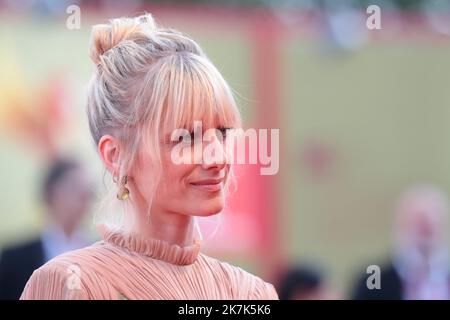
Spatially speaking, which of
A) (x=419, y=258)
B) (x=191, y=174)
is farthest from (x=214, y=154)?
(x=419, y=258)

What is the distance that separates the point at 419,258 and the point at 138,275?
470 cm

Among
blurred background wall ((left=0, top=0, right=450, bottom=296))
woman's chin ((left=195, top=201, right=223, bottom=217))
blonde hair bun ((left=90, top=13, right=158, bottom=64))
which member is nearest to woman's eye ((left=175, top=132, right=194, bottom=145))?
woman's chin ((left=195, top=201, right=223, bottom=217))

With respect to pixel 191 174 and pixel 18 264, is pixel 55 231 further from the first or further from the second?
pixel 191 174

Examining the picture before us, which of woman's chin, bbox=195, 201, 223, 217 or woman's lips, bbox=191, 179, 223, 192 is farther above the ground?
woman's lips, bbox=191, 179, 223, 192

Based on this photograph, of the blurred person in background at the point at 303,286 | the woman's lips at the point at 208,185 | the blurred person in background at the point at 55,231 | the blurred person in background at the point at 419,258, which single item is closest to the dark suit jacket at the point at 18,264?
the blurred person in background at the point at 55,231

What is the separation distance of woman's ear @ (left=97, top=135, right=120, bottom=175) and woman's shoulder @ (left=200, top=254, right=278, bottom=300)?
0.87 ft

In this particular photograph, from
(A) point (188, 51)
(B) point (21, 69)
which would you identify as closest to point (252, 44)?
(B) point (21, 69)

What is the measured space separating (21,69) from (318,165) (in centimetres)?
282

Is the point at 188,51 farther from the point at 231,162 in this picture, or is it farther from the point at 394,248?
the point at 394,248

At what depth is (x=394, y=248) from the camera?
731 cm

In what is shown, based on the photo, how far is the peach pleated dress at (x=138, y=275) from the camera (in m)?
2.05

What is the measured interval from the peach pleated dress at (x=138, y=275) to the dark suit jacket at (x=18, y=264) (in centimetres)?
294

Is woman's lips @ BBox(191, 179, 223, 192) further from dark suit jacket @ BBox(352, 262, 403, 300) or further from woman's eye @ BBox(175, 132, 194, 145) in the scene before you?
dark suit jacket @ BBox(352, 262, 403, 300)

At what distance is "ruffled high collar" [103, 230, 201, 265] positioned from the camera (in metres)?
2.16
